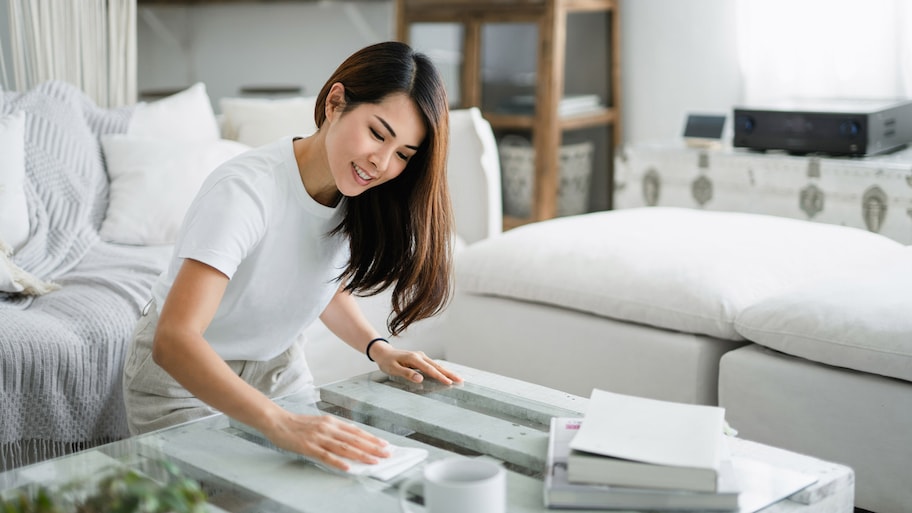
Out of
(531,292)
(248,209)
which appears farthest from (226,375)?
(531,292)

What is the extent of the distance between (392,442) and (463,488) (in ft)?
0.96

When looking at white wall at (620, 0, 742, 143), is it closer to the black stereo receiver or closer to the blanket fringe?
the black stereo receiver

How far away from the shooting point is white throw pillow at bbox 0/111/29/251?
6.75 feet

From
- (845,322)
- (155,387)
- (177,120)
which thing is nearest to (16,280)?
(155,387)

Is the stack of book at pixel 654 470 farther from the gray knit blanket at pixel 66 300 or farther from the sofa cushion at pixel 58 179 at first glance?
the sofa cushion at pixel 58 179

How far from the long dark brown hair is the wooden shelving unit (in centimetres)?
189

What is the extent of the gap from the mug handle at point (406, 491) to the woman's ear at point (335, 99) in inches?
20.3

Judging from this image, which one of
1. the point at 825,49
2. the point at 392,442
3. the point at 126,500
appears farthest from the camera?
the point at 825,49

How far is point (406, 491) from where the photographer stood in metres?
1.03

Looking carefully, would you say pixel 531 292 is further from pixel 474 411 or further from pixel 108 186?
pixel 108 186

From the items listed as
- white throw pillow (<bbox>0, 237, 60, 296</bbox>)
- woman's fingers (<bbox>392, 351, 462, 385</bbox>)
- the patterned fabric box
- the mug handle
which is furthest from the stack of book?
the patterned fabric box

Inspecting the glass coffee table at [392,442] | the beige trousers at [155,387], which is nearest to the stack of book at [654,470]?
the glass coffee table at [392,442]

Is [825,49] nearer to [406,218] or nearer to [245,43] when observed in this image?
[406,218]

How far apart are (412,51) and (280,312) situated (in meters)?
0.40
